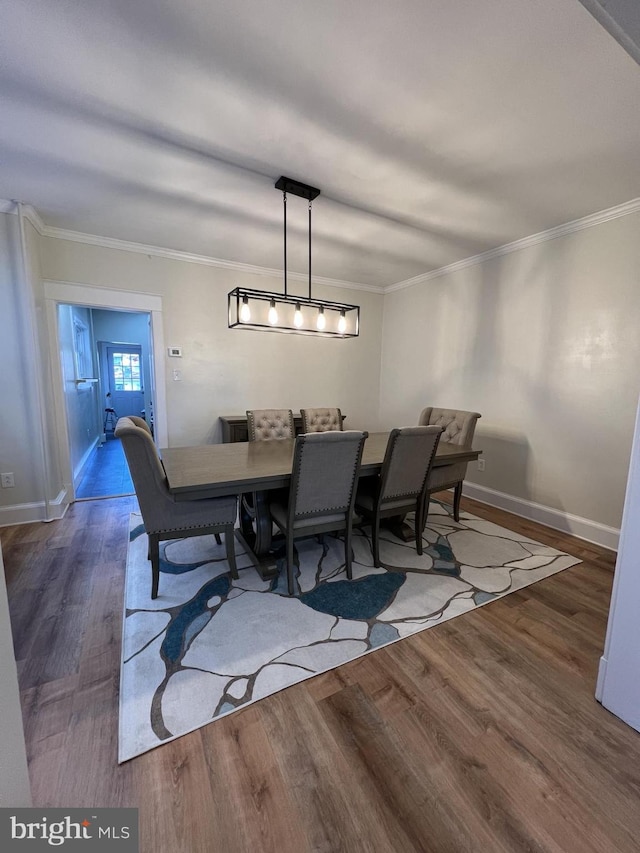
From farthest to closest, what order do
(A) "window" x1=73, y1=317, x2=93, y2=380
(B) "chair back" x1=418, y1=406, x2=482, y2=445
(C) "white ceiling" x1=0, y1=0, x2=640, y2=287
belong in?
1. (A) "window" x1=73, y1=317, x2=93, y2=380
2. (B) "chair back" x1=418, y1=406, x2=482, y2=445
3. (C) "white ceiling" x1=0, y1=0, x2=640, y2=287

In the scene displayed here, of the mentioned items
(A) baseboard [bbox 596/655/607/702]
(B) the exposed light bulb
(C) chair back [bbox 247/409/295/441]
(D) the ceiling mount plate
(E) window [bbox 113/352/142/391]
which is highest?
(D) the ceiling mount plate

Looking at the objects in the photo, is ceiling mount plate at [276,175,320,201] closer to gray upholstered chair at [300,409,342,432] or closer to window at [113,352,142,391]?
gray upholstered chair at [300,409,342,432]

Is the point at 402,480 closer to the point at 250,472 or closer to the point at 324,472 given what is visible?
the point at 324,472

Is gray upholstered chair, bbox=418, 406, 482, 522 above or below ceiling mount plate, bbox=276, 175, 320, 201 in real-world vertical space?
below

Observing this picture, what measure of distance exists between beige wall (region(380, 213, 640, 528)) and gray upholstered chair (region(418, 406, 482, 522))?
543 mm

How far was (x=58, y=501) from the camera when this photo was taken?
10.6 ft

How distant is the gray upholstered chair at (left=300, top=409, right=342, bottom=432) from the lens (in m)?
3.43

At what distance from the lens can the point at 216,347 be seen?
3.96 meters

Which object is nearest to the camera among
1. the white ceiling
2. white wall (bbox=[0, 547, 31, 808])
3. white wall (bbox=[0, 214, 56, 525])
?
white wall (bbox=[0, 547, 31, 808])

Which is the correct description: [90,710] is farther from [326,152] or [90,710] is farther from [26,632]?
[326,152]

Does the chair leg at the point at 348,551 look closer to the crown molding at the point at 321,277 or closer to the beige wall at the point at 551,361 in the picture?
the beige wall at the point at 551,361

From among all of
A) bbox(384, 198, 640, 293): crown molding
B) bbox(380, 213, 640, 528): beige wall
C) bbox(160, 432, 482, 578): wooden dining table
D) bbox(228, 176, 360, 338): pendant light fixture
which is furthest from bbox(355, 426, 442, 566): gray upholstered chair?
bbox(384, 198, 640, 293): crown molding

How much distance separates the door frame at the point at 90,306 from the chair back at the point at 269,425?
3.95 ft

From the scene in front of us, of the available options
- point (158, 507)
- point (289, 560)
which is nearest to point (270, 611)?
point (289, 560)
